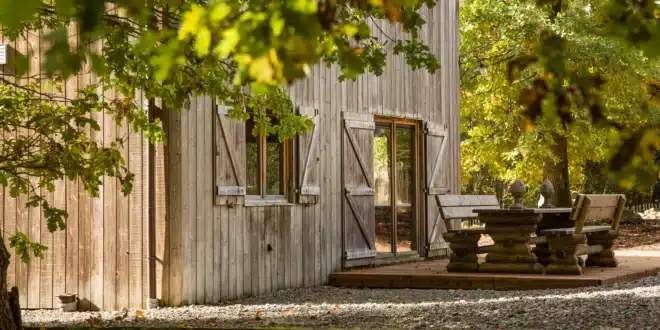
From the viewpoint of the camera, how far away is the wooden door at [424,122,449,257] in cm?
1530

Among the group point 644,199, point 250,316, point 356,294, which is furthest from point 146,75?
point 644,199

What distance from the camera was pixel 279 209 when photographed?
12125mm

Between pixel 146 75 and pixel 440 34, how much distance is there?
8699mm

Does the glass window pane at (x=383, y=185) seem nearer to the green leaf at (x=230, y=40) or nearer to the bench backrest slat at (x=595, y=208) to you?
the bench backrest slat at (x=595, y=208)

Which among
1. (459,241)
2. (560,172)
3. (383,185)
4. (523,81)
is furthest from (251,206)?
(560,172)

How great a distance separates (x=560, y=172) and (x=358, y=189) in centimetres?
1126

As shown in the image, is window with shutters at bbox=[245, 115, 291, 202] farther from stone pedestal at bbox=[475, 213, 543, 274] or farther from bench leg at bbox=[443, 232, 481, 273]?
stone pedestal at bbox=[475, 213, 543, 274]

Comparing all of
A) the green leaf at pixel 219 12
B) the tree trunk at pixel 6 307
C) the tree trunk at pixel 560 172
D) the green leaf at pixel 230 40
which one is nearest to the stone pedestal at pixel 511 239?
the tree trunk at pixel 6 307

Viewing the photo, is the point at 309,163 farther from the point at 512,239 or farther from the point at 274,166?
the point at 512,239

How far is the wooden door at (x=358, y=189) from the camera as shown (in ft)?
44.1

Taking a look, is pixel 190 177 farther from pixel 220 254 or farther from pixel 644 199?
pixel 644 199

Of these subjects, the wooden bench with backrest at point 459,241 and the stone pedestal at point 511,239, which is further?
the wooden bench with backrest at point 459,241

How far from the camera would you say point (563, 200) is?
78.4 ft

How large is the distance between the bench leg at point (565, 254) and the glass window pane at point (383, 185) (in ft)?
9.16
